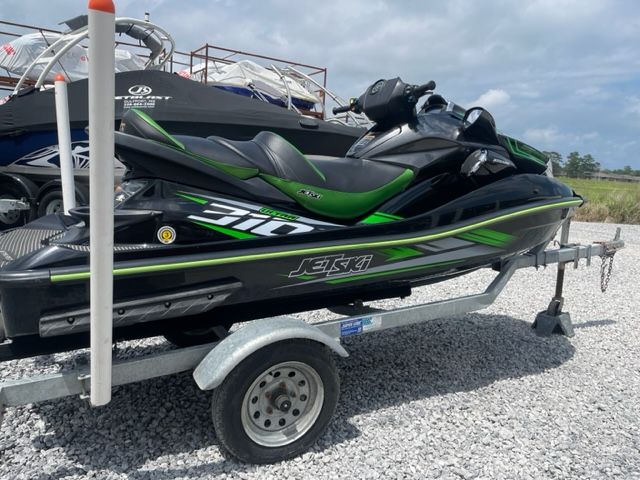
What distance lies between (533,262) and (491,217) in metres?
0.79

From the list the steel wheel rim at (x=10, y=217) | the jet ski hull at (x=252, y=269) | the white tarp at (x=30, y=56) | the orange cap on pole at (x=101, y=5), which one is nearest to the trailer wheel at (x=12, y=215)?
the steel wheel rim at (x=10, y=217)

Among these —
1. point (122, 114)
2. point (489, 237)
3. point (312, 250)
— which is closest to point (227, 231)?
point (312, 250)

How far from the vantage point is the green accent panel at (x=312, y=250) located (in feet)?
7.23

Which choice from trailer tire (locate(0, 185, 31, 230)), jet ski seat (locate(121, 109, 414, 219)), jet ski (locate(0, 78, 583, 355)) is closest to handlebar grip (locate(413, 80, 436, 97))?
jet ski (locate(0, 78, 583, 355))

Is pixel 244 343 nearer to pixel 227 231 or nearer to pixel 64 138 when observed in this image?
pixel 227 231

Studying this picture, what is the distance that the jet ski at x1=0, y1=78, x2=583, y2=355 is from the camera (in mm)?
2273

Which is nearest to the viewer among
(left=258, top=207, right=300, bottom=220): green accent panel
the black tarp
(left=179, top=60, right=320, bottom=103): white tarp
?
(left=258, top=207, right=300, bottom=220): green accent panel

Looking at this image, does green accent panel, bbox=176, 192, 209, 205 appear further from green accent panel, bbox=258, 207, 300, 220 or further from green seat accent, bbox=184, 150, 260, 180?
green accent panel, bbox=258, 207, 300, 220

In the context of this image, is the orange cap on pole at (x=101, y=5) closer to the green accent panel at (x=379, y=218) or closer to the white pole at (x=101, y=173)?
the white pole at (x=101, y=173)

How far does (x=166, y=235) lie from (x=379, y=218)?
118cm

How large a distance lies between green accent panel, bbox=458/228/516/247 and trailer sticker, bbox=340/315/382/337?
74 cm

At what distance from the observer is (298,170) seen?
2.75 metres

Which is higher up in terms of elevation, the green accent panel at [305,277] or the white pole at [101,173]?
the white pole at [101,173]

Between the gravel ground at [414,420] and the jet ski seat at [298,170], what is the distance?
1176 mm
